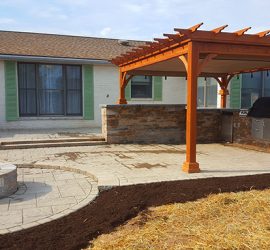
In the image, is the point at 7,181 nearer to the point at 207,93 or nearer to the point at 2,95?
the point at 2,95

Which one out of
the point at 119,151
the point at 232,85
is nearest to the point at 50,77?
the point at 119,151

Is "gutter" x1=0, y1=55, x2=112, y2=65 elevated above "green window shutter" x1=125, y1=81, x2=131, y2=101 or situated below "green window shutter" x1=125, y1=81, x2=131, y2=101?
above

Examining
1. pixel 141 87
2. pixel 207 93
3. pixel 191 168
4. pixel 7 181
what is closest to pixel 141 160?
pixel 191 168

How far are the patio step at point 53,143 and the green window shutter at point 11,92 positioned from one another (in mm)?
3904

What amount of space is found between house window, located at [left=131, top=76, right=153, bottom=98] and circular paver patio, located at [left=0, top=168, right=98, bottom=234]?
9294 millimetres

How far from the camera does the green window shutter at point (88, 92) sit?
14406 millimetres

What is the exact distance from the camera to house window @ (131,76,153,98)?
1546cm

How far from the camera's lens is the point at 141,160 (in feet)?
25.3

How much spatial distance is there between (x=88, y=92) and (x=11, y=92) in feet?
10.9

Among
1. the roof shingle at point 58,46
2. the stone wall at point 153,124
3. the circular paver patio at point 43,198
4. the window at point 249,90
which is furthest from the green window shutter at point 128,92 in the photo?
the circular paver patio at point 43,198

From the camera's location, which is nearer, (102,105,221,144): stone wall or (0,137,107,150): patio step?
(0,137,107,150): patio step

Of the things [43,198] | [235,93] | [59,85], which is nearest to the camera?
[43,198]

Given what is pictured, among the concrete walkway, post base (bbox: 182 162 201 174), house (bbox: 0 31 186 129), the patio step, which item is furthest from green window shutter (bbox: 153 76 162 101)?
post base (bbox: 182 162 201 174)

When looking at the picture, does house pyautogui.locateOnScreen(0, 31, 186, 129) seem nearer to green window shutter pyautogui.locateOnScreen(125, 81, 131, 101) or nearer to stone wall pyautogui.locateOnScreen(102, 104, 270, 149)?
green window shutter pyautogui.locateOnScreen(125, 81, 131, 101)
